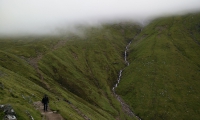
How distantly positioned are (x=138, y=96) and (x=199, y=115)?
51.4m

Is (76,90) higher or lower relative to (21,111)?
lower

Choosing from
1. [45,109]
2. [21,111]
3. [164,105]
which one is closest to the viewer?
[21,111]

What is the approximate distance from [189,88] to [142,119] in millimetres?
63371

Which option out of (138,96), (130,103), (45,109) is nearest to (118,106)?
(130,103)

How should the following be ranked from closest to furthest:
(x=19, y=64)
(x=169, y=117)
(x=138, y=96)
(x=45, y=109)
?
(x=45, y=109), (x=19, y=64), (x=169, y=117), (x=138, y=96)

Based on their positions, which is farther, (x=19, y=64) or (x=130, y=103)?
(x=130, y=103)

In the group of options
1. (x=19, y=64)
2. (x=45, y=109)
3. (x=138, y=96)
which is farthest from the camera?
(x=138, y=96)

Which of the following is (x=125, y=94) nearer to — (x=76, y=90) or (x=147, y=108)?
(x=147, y=108)

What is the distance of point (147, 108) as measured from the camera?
575 feet

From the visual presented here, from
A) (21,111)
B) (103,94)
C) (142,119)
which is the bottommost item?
(142,119)

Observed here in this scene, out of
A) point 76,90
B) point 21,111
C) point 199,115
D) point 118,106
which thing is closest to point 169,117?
point 199,115

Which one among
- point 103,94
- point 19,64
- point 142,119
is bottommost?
point 142,119

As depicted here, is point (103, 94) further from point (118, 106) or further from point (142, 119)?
point (142, 119)

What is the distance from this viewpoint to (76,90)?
172625 millimetres
